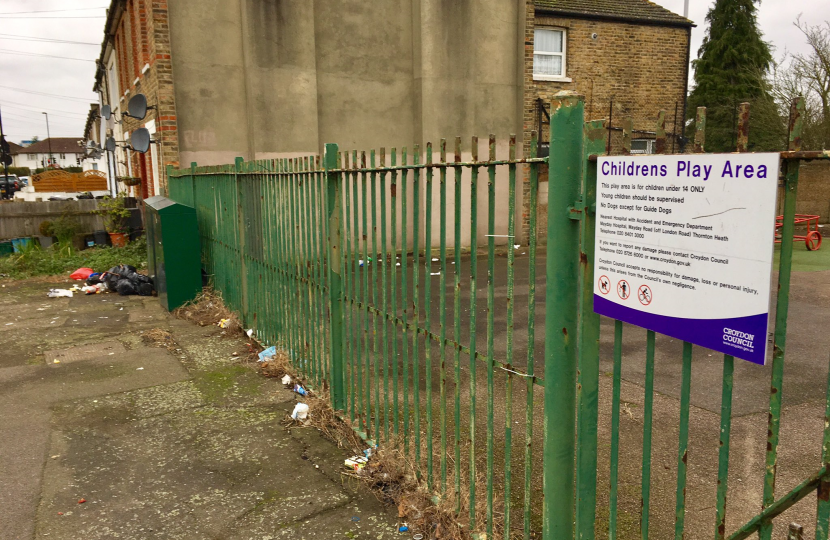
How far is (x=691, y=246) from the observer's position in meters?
1.78

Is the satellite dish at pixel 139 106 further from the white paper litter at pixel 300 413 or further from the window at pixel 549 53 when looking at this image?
the window at pixel 549 53

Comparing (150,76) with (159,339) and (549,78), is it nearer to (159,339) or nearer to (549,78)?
(159,339)

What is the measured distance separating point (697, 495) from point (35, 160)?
388 ft

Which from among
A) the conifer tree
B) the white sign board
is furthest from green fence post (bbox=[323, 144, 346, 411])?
the conifer tree

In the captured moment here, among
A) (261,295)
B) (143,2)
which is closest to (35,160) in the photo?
(143,2)

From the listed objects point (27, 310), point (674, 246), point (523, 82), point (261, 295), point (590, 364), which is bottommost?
point (27, 310)

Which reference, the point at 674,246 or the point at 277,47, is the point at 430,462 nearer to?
the point at 674,246

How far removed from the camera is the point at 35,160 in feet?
330

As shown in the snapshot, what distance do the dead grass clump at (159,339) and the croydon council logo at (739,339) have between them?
6.40m

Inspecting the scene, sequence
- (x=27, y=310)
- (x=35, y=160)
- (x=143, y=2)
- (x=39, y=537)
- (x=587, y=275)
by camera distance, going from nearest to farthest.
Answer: (x=587, y=275)
(x=39, y=537)
(x=27, y=310)
(x=143, y=2)
(x=35, y=160)

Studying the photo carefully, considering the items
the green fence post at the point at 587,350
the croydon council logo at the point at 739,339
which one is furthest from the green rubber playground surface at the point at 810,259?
the croydon council logo at the point at 739,339

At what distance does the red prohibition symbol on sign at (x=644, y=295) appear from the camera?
1942 millimetres

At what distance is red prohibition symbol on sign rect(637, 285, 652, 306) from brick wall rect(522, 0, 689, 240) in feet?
53.9

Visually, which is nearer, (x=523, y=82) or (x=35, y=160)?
(x=523, y=82)
